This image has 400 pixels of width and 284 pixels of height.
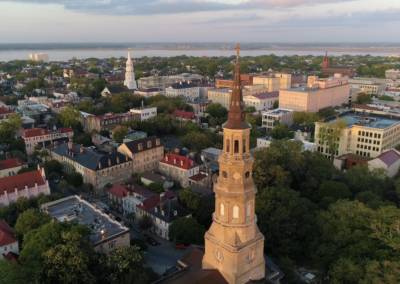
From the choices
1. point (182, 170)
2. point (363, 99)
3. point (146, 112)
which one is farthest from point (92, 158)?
point (363, 99)

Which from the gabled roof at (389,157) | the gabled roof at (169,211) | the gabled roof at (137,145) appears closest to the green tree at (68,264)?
the gabled roof at (169,211)

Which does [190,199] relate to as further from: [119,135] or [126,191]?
[119,135]

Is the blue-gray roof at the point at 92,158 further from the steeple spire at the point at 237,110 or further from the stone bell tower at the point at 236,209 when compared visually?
the steeple spire at the point at 237,110

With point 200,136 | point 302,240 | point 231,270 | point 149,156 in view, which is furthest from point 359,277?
point 200,136

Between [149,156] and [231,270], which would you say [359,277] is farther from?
[149,156]

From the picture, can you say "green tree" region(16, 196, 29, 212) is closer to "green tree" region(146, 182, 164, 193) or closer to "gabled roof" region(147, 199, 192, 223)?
"gabled roof" region(147, 199, 192, 223)

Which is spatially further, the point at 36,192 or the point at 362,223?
the point at 36,192
